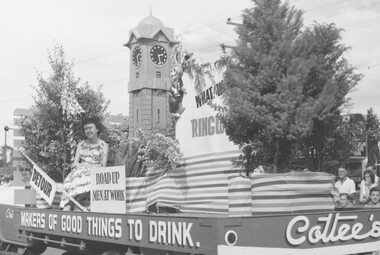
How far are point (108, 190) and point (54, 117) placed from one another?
8717 mm

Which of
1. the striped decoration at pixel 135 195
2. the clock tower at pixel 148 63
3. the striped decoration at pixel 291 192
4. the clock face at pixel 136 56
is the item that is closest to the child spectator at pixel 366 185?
the striped decoration at pixel 291 192

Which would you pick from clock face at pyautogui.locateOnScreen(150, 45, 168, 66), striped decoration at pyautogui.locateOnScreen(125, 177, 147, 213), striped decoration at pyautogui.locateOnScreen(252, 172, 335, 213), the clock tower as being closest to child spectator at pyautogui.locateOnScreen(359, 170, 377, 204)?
striped decoration at pyautogui.locateOnScreen(252, 172, 335, 213)

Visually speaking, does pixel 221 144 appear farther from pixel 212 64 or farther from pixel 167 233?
pixel 167 233

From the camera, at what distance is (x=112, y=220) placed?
5.03 m

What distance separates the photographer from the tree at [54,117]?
13867 mm

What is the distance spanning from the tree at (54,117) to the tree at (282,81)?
8.56 metres

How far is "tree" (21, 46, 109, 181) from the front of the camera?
45.5ft

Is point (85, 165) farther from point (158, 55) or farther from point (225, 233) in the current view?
point (158, 55)

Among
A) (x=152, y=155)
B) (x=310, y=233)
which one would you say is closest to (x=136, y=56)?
(x=152, y=155)

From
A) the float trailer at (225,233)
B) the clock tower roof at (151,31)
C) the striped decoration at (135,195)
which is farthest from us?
the clock tower roof at (151,31)

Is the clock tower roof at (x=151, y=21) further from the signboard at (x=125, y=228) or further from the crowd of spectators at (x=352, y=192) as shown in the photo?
the signboard at (x=125, y=228)

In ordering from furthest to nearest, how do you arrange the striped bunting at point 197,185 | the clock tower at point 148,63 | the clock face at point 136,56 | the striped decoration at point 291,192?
the clock face at point 136,56 → the clock tower at point 148,63 → the striped bunting at point 197,185 → the striped decoration at point 291,192

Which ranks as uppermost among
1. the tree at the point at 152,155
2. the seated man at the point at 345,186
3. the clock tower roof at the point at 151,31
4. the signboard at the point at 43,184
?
the clock tower roof at the point at 151,31

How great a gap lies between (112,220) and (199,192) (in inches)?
92.8
